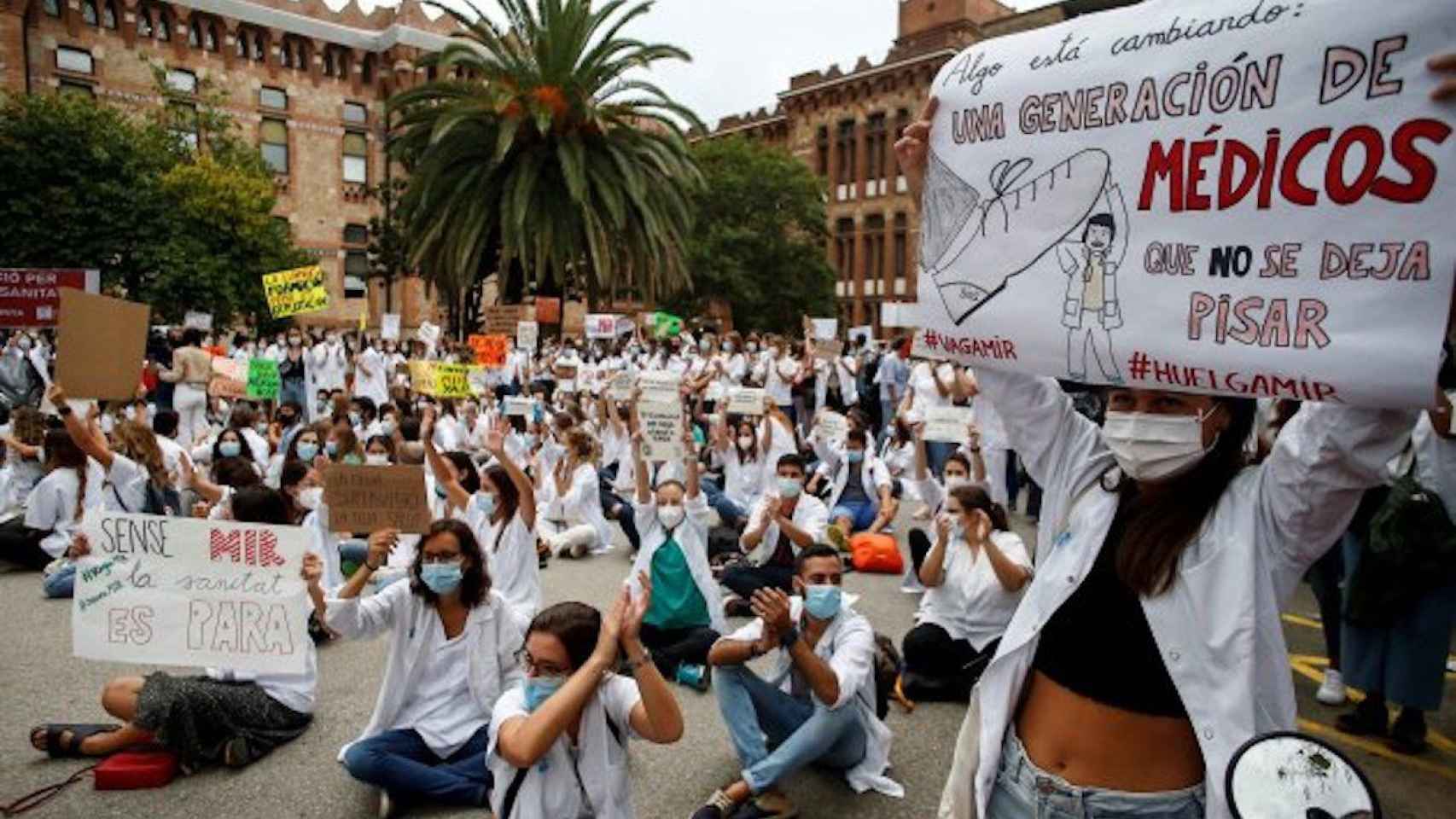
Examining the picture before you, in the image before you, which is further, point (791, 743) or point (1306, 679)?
point (1306, 679)

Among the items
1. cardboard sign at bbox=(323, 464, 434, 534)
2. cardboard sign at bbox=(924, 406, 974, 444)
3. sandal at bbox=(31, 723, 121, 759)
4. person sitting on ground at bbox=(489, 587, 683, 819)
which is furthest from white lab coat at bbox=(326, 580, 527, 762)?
cardboard sign at bbox=(924, 406, 974, 444)

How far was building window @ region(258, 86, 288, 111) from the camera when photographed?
39.9 meters

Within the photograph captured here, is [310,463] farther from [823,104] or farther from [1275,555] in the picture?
[823,104]

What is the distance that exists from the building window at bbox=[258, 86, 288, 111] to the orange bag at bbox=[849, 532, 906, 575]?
4089cm

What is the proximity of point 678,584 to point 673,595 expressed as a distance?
7 centimetres

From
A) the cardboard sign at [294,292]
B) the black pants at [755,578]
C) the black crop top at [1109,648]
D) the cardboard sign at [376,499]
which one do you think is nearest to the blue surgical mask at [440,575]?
the cardboard sign at [376,499]

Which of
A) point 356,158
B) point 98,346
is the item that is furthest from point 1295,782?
point 356,158

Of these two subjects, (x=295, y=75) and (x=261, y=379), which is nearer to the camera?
(x=261, y=379)

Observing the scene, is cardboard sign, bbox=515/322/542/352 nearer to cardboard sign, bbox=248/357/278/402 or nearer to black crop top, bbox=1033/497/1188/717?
cardboard sign, bbox=248/357/278/402

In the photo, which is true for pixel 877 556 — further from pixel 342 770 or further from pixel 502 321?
pixel 502 321

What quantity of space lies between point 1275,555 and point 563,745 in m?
2.24

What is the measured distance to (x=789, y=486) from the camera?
23.1 feet

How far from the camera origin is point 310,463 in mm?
8875

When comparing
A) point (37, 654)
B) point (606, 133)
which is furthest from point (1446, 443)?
point (606, 133)
